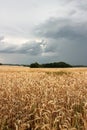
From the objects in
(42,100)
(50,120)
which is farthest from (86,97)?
(50,120)

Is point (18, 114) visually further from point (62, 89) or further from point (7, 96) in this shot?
point (62, 89)

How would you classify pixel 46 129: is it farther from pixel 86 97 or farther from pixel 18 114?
pixel 86 97

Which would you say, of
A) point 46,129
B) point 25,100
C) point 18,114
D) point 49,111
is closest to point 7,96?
point 25,100

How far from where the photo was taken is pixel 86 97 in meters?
10.7

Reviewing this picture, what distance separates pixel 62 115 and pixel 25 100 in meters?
2.15

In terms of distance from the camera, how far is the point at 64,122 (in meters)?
7.93

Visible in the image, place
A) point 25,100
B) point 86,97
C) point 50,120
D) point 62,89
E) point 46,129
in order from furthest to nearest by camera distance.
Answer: point 62,89 → point 86,97 → point 25,100 → point 50,120 → point 46,129

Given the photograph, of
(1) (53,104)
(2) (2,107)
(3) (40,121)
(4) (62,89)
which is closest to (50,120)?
(3) (40,121)

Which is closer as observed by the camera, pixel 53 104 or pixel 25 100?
pixel 53 104

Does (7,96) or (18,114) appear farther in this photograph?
(7,96)

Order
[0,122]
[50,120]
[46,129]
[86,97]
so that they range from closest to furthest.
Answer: [46,129] < [50,120] < [0,122] < [86,97]

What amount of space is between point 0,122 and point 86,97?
330 centimetres

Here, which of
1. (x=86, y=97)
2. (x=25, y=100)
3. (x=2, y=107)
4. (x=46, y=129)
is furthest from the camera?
(x=86, y=97)

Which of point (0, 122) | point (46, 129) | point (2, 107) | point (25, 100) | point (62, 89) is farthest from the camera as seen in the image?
point (62, 89)
